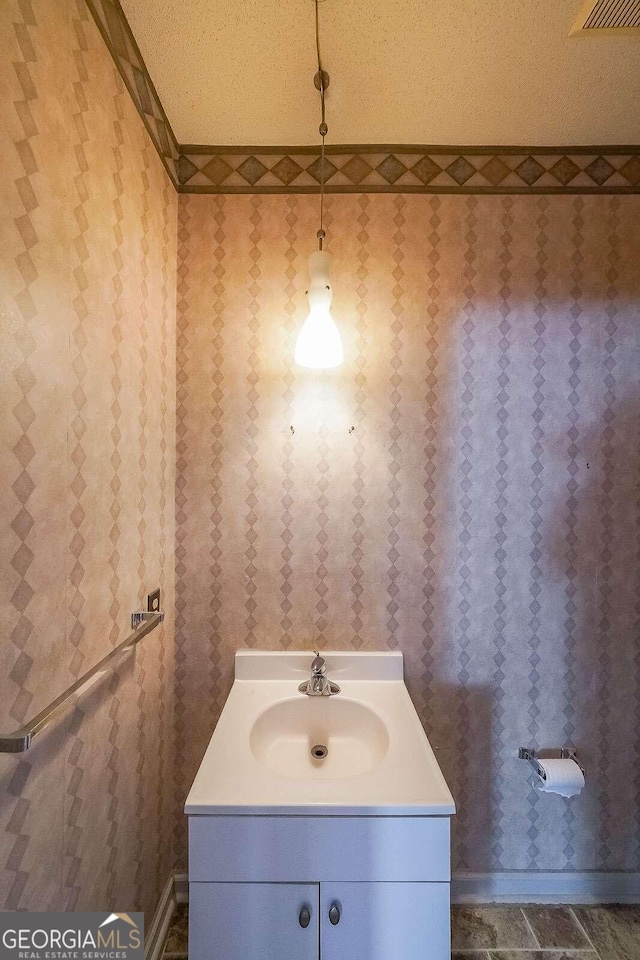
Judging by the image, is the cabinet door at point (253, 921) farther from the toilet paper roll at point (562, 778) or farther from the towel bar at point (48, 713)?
the toilet paper roll at point (562, 778)

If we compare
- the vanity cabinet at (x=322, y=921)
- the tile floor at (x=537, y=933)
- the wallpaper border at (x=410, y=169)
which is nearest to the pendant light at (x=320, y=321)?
the wallpaper border at (x=410, y=169)

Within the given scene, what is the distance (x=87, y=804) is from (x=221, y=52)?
5.83ft

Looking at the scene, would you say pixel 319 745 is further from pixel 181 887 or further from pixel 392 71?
pixel 392 71

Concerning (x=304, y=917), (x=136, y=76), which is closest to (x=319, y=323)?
(x=136, y=76)

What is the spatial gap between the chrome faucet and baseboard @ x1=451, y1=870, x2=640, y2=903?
0.79m

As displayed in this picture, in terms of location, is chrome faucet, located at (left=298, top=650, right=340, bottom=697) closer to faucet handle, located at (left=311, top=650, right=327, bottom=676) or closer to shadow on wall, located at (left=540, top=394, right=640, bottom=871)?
faucet handle, located at (left=311, top=650, right=327, bottom=676)

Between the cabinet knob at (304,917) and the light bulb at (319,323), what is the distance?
1.21 m

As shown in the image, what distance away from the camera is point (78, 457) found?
844mm

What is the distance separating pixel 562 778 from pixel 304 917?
0.88 meters

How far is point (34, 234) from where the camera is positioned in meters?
0.70

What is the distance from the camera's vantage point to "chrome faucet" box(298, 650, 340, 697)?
4.14 ft

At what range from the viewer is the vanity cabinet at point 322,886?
82 cm

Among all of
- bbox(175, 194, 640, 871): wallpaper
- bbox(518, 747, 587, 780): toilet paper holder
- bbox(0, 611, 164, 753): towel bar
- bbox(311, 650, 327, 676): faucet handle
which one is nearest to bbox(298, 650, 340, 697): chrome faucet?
bbox(311, 650, 327, 676): faucet handle

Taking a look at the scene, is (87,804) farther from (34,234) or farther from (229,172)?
(229,172)
